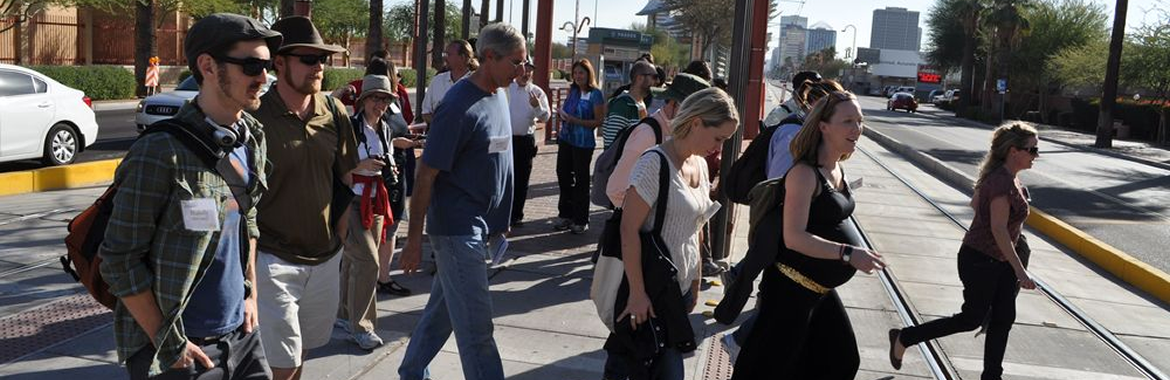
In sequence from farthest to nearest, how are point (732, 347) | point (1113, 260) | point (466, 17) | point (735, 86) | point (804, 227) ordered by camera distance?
point (466, 17)
point (1113, 260)
point (735, 86)
point (732, 347)
point (804, 227)

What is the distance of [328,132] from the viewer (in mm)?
3678

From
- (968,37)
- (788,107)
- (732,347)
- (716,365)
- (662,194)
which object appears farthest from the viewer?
(968,37)

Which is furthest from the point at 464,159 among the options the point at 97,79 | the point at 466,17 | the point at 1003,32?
the point at 1003,32

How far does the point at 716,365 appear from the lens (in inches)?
221

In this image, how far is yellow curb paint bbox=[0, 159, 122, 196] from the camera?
10.4 metres

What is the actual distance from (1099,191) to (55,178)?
A: 17230mm

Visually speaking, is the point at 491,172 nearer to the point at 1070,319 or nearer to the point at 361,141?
the point at 361,141

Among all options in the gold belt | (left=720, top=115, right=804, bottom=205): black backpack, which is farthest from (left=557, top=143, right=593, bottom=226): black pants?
the gold belt

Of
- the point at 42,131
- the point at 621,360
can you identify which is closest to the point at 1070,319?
the point at 621,360

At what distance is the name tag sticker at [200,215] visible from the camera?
2.47m

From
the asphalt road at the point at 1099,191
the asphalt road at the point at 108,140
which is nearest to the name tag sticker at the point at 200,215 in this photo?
the asphalt road at the point at 1099,191

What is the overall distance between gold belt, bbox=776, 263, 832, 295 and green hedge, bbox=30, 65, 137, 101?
27.6 meters

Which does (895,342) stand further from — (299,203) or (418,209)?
(299,203)

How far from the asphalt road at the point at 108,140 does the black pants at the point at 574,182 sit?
7486mm
